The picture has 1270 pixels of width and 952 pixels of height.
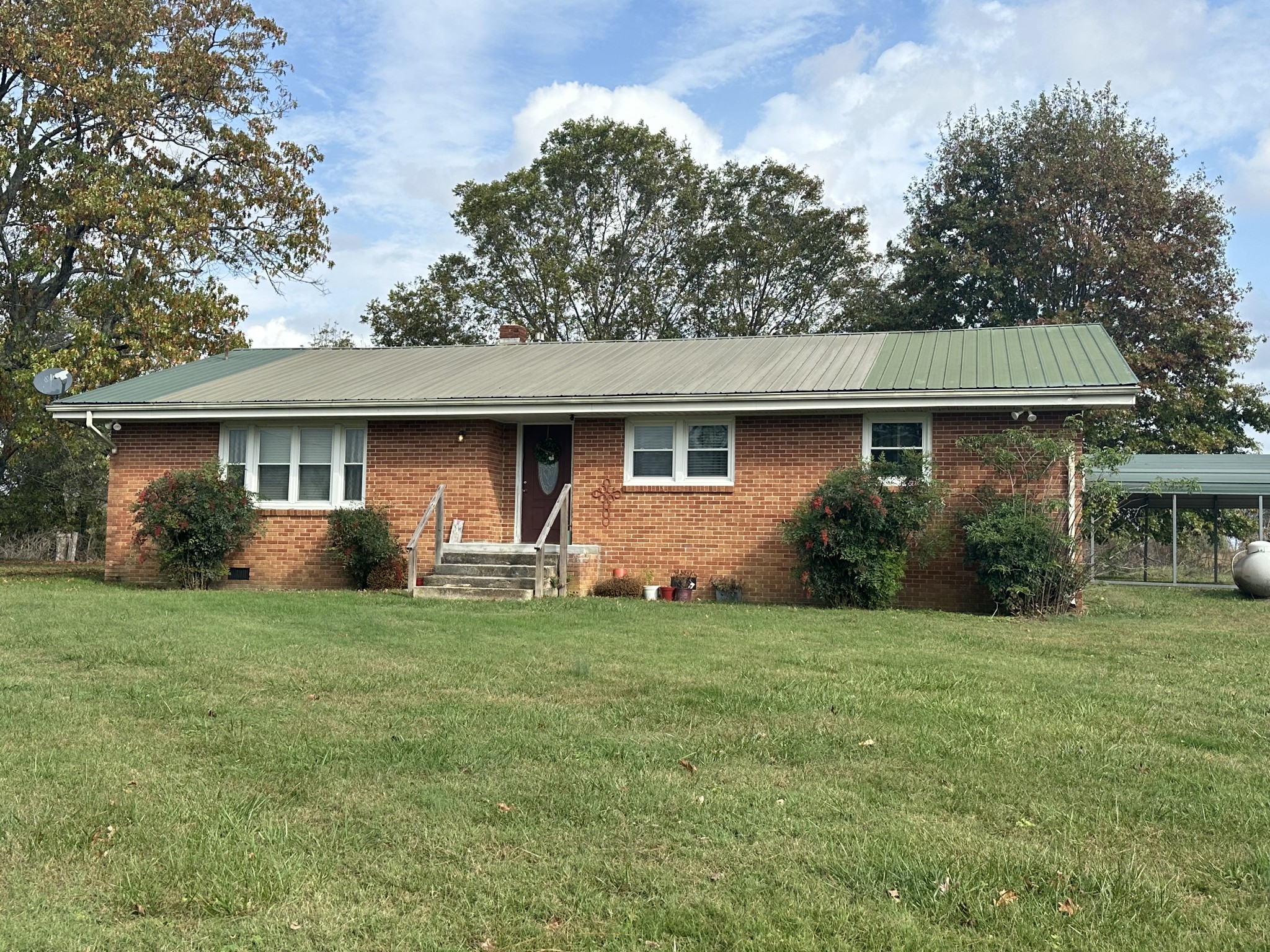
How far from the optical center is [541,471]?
55.5 feet

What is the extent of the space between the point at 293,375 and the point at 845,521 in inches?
401

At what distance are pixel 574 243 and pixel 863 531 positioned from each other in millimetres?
24337

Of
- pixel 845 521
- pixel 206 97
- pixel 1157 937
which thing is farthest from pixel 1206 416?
pixel 1157 937

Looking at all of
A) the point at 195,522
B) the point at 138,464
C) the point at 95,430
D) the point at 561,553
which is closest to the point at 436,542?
the point at 561,553

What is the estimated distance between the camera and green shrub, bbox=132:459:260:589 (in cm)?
1578

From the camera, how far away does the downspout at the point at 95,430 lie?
56.1ft

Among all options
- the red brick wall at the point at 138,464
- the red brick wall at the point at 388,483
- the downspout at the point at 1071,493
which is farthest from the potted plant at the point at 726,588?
the red brick wall at the point at 138,464

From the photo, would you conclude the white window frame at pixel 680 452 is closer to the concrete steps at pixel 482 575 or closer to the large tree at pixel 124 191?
the concrete steps at pixel 482 575

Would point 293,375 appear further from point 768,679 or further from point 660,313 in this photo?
point 660,313

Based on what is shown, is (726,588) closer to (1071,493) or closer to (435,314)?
(1071,493)

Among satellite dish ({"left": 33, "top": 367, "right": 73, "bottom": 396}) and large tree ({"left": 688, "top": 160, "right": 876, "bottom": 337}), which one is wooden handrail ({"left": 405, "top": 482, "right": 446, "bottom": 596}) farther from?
large tree ({"left": 688, "top": 160, "right": 876, "bottom": 337})

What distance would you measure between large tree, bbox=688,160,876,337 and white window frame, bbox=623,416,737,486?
2094cm

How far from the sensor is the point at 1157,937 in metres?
3.51

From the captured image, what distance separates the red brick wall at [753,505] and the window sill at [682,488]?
0.04 feet
